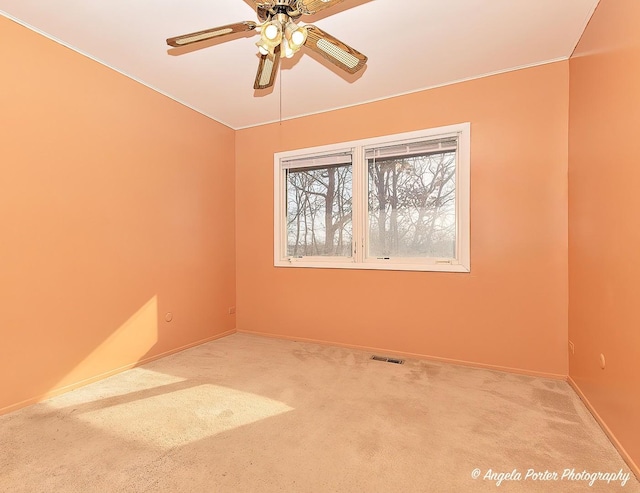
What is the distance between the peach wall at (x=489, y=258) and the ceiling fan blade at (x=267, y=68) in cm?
150

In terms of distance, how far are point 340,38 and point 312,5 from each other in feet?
3.44

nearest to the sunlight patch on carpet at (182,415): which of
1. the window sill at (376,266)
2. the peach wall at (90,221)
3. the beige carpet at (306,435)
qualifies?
the beige carpet at (306,435)

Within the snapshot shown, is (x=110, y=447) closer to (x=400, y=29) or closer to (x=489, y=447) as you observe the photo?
(x=489, y=447)

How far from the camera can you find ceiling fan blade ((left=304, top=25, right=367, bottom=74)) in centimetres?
165

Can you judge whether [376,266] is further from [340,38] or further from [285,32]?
[285,32]

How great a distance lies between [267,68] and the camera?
1984 millimetres

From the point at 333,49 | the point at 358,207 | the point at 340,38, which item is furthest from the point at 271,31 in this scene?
the point at 358,207

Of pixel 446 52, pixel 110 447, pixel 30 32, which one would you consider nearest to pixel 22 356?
pixel 110 447

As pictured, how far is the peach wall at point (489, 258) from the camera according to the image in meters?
2.62

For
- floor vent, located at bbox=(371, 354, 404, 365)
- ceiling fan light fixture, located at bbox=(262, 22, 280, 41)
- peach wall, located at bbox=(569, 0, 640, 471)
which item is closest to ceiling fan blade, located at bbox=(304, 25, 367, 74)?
ceiling fan light fixture, located at bbox=(262, 22, 280, 41)

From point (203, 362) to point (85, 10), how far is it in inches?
115

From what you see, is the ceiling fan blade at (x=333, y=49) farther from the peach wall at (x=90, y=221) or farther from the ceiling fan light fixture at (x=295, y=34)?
the peach wall at (x=90, y=221)

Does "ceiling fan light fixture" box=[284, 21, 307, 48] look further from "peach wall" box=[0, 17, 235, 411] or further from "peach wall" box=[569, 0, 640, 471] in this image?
"peach wall" box=[0, 17, 235, 411]

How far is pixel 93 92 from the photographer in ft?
8.46
